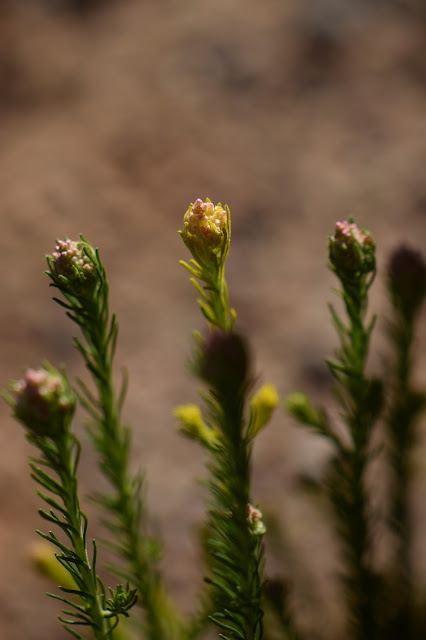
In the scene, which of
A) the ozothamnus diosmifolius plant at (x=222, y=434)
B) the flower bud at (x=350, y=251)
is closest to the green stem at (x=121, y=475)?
the ozothamnus diosmifolius plant at (x=222, y=434)

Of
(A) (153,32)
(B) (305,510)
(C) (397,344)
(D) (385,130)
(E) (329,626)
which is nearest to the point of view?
Result: (C) (397,344)

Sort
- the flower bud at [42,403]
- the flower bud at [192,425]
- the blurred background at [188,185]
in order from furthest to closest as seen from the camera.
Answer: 1. the blurred background at [188,185]
2. the flower bud at [192,425]
3. the flower bud at [42,403]

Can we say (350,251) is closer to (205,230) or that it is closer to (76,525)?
(205,230)

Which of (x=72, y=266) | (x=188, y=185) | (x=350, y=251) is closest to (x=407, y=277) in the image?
(x=350, y=251)

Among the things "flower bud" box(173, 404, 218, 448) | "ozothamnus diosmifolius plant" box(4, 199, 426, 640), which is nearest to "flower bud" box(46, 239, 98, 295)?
"ozothamnus diosmifolius plant" box(4, 199, 426, 640)

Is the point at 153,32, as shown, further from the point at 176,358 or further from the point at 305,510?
the point at 305,510

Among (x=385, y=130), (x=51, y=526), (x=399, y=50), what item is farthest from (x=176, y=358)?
(x=399, y=50)

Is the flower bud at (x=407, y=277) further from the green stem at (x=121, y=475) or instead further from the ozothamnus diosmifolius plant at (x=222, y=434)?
the green stem at (x=121, y=475)
